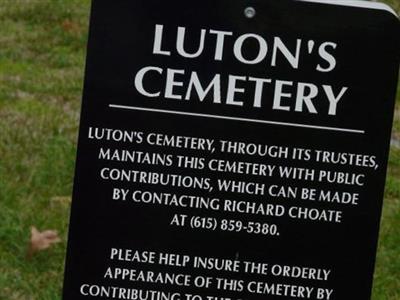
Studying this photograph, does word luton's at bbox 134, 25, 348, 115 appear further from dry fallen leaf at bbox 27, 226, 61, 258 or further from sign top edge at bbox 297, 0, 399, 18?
dry fallen leaf at bbox 27, 226, 61, 258

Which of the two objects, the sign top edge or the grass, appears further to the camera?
the grass

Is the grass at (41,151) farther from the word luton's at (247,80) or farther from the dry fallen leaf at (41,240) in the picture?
the word luton's at (247,80)

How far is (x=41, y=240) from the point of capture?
4145 millimetres

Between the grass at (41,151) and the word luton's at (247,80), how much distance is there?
157 cm

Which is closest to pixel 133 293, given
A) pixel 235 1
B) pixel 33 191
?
pixel 235 1

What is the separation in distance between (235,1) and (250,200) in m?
0.45

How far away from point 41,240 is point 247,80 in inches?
75.1

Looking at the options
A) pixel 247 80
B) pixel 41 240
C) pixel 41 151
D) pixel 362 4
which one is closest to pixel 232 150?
pixel 247 80

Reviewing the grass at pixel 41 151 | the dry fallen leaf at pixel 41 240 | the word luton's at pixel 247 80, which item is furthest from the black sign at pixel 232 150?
the dry fallen leaf at pixel 41 240

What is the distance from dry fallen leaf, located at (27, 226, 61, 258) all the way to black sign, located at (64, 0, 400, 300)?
163cm

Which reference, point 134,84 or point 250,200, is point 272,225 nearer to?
point 250,200

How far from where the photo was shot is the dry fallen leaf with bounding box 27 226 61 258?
4109mm

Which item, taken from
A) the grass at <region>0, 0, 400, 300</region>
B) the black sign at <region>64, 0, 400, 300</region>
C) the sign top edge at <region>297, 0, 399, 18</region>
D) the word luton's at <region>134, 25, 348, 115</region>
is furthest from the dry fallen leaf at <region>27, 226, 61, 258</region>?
the sign top edge at <region>297, 0, 399, 18</region>

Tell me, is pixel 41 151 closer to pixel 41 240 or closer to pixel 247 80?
pixel 41 240
